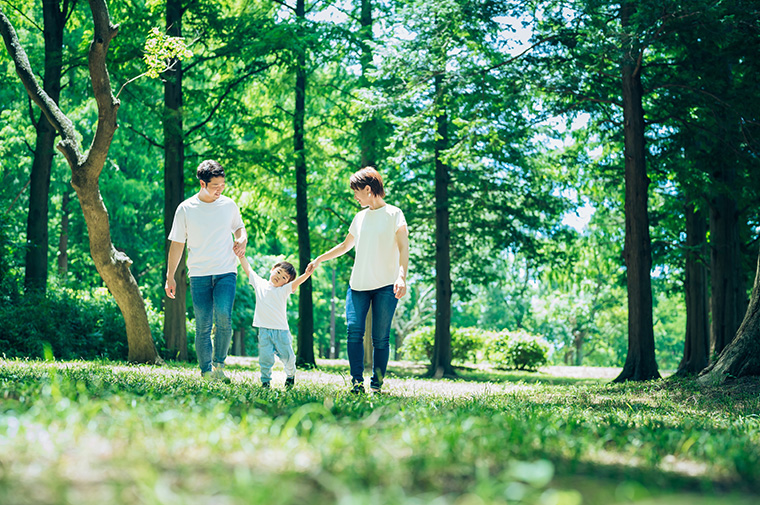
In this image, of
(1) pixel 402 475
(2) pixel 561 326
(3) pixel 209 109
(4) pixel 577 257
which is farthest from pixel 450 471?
(2) pixel 561 326

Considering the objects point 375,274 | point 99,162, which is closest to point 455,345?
point 99,162

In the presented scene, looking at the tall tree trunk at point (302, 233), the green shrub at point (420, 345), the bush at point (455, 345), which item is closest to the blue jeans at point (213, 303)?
the tall tree trunk at point (302, 233)

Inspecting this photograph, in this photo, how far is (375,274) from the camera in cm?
642

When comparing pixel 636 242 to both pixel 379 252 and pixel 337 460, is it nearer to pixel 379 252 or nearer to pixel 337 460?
pixel 379 252

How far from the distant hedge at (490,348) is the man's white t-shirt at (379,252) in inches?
738

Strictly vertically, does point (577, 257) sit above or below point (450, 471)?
above

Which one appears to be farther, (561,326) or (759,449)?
(561,326)

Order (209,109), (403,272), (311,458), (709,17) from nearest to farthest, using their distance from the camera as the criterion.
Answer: (311,458) < (403,272) < (709,17) < (209,109)

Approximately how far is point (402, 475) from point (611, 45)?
33.3 ft

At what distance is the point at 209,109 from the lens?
54.6ft

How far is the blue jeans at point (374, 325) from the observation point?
6371mm

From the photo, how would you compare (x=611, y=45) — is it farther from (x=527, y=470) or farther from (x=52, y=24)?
(x=52, y=24)

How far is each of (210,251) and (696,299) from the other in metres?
13.8

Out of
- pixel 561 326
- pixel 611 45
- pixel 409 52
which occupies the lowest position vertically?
pixel 561 326
